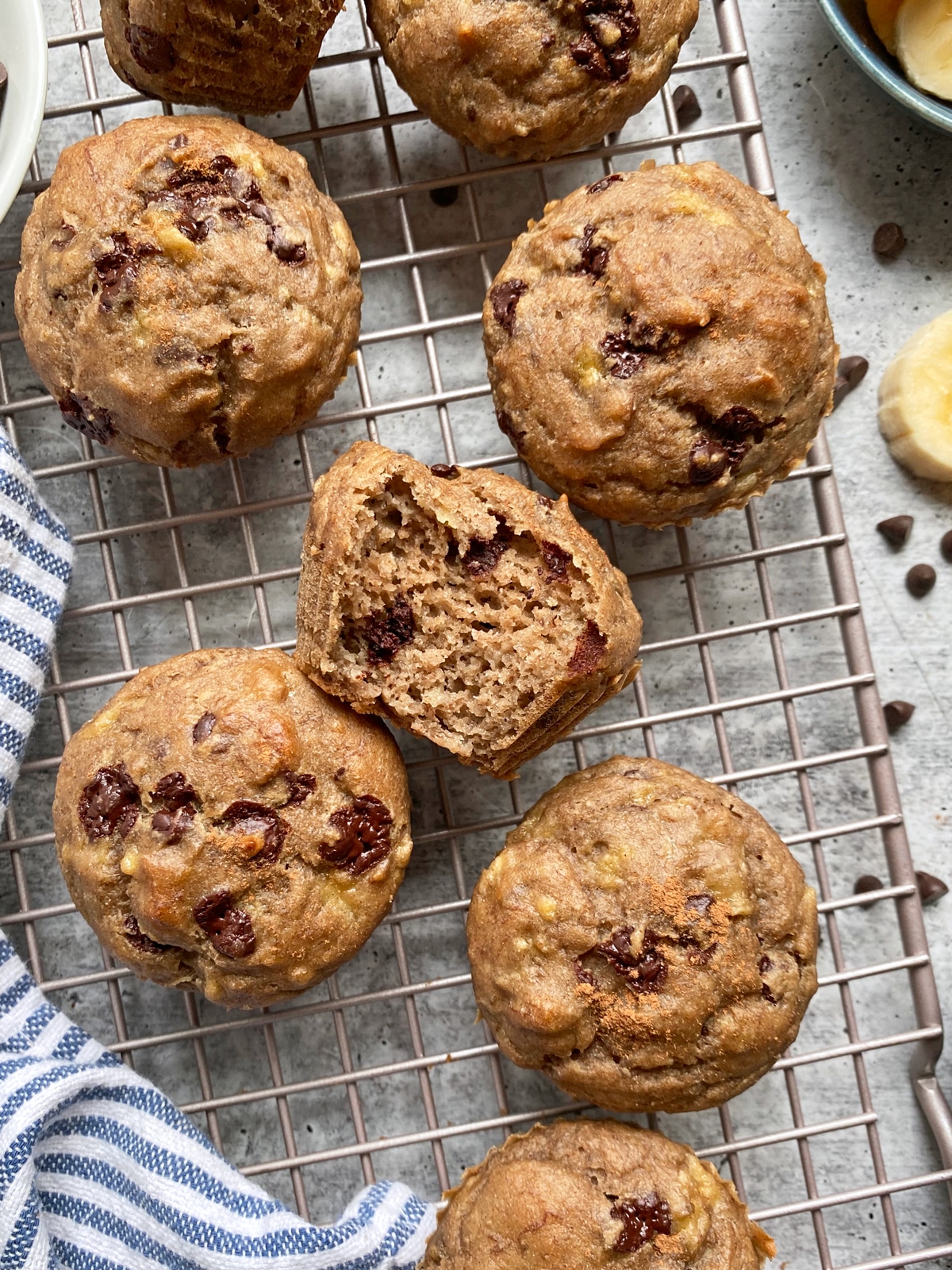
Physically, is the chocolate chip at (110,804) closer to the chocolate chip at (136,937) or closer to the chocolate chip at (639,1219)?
the chocolate chip at (136,937)

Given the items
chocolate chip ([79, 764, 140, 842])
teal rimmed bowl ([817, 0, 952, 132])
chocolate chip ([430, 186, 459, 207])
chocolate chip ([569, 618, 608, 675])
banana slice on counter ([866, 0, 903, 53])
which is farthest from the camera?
chocolate chip ([430, 186, 459, 207])

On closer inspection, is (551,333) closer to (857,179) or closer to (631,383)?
(631,383)

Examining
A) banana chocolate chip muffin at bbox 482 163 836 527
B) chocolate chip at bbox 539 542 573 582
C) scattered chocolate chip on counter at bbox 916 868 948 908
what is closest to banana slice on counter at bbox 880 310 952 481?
banana chocolate chip muffin at bbox 482 163 836 527

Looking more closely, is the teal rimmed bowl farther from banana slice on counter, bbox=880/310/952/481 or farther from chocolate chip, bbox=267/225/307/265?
chocolate chip, bbox=267/225/307/265

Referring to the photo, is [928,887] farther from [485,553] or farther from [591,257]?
[591,257]

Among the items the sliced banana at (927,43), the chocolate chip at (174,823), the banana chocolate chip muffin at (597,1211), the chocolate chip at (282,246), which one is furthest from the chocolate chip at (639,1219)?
the sliced banana at (927,43)
